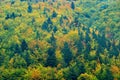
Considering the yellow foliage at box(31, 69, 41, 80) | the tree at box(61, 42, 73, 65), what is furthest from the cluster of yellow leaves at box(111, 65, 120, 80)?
the yellow foliage at box(31, 69, 41, 80)

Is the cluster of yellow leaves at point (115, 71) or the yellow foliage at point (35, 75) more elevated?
the yellow foliage at point (35, 75)

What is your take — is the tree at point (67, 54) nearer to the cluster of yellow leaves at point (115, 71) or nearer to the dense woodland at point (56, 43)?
the dense woodland at point (56, 43)

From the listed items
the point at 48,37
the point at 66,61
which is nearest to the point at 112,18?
the point at 48,37

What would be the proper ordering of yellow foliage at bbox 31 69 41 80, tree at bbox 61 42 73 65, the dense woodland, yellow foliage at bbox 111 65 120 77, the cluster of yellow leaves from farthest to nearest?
1. tree at bbox 61 42 73 65
2. the dense woodland
3. yellow foliage at bbox 111 65 120 77
4. the cluster of yellow leaves
5. yellow foliage at bbox 31 69 41 80

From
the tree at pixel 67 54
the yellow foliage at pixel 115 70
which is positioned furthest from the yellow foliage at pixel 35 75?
the yellow foliage at pixel 115 70

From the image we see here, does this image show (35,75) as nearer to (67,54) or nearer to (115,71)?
(67,54)

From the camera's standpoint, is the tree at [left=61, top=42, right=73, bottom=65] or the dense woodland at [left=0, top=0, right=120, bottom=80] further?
the tree at [left=61, top=42, right=73, bottom=65]

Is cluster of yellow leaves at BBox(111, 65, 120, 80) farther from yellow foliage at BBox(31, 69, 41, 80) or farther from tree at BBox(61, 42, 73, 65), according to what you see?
yellow foliage at BBox(31, 69, 41, 80)

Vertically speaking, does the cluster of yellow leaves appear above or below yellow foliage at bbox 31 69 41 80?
below

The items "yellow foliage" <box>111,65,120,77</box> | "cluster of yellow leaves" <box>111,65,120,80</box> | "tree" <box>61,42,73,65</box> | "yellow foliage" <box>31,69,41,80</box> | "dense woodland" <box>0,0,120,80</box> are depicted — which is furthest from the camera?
"tree" <box>61,42,73,65</box>
